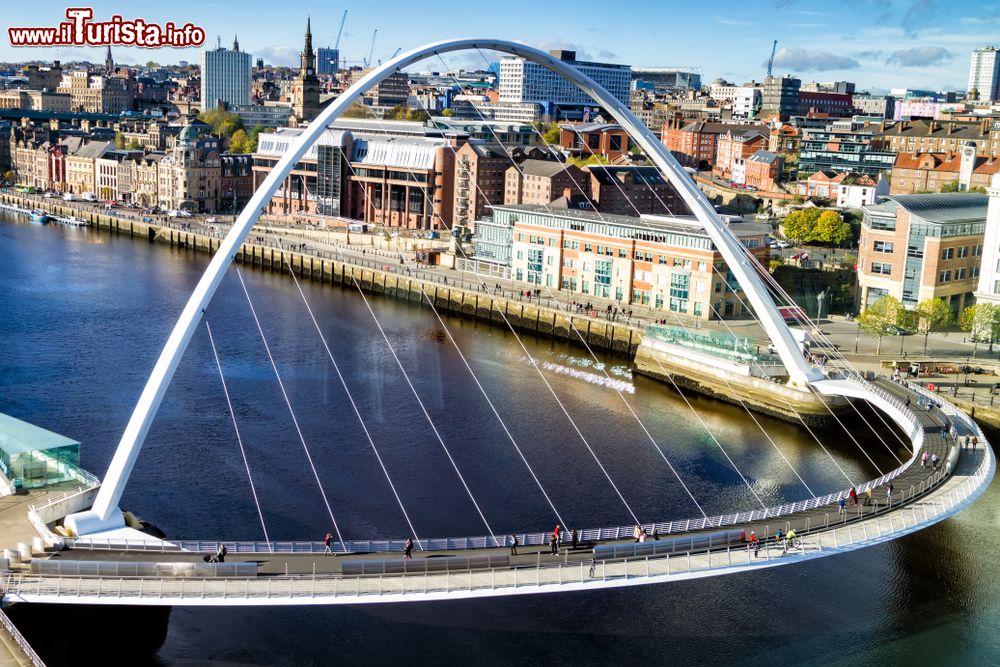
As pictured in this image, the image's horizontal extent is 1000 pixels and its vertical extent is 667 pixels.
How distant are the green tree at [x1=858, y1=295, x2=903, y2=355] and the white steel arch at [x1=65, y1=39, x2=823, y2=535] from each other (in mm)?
6707

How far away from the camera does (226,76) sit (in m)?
181

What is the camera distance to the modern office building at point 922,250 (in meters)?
42.5

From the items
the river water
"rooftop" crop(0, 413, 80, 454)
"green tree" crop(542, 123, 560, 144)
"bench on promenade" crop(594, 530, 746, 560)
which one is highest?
"green tree" crop(542, 123, 560, 144)

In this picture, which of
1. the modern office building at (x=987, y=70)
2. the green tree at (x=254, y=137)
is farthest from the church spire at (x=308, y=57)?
the modern office building at (x=987, y=70)

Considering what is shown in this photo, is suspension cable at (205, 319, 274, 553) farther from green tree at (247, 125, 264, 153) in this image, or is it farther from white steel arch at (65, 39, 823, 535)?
green tree at (247, 125, 264, 153)

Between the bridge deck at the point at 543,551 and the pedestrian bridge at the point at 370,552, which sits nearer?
the pedestrian bridge at the point at 370,552

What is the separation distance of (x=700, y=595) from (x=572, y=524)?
3.67m

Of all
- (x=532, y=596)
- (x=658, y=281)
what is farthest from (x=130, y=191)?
(x=532, y=596)

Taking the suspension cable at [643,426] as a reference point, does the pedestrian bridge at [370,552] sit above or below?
above

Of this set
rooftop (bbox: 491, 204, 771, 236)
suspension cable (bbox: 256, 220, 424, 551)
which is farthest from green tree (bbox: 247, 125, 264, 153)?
rooftop (bbox: 491, 204, 771, 236)

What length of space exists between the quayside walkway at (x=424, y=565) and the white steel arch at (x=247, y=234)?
39.8 inches

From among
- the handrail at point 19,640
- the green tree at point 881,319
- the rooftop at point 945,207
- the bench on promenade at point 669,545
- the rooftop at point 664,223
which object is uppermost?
the rooftop at point 945,207

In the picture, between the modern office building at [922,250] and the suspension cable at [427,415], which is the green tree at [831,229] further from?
the suspension cable at [427,415]

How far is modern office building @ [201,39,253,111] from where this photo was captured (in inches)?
7067
